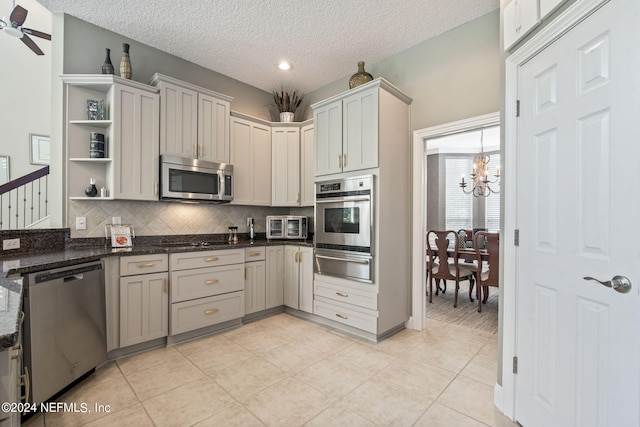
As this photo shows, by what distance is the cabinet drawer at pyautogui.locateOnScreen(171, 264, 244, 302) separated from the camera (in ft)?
9.29

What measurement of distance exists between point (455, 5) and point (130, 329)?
407 cm

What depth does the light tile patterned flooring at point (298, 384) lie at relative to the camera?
180 cm

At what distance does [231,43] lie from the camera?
3.21 metres

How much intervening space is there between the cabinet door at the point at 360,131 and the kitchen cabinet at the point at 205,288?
1615mm

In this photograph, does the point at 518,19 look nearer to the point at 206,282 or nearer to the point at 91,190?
the point at 206,282

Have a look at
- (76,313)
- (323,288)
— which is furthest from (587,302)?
(76,313)

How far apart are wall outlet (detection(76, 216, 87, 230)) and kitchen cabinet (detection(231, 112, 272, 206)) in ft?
4.80

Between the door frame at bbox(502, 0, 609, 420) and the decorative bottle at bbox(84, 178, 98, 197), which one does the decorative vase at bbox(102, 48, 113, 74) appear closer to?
the decorative bottle at bbox(84, 178, 98, 197)

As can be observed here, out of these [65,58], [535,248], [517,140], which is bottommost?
[535,248]

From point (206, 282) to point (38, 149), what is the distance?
14.4ft

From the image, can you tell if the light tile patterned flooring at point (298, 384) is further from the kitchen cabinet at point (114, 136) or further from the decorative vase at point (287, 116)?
the decorative vase at point (287, 116)

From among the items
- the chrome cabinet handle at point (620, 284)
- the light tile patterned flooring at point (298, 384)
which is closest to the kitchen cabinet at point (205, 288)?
the light tile patterned flooring at point (298, 384)

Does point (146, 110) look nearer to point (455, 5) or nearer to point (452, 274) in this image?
point (455, 5)

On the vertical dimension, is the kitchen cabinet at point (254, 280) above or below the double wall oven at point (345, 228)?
below
